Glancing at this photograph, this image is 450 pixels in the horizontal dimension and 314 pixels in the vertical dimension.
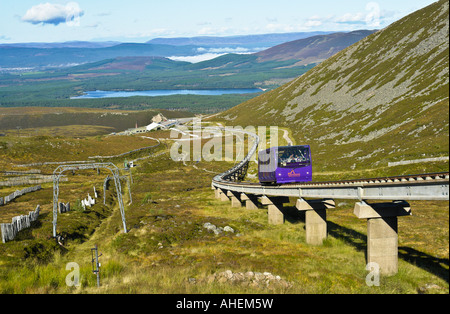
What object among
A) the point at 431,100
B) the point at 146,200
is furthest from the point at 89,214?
the point at 431,100

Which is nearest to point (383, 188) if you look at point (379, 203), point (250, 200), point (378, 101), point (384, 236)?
point (379, 203)

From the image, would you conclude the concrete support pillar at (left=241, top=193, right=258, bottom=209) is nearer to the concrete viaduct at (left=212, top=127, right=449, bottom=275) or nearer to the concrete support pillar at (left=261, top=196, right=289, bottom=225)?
the concrete support pillar at (left=261, top=196, right=289, bottom=225)

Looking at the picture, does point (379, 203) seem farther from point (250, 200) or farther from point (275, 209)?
point (250, 200)

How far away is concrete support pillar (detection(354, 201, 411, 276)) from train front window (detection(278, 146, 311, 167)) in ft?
47.1

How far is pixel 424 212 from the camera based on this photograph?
40.0 meters

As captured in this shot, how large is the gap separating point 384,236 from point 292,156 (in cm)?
1537

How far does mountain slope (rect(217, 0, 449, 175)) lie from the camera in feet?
245

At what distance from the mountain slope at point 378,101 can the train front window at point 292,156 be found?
30316 millimetres

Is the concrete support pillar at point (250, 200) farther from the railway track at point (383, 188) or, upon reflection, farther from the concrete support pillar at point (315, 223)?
the concrete support pillar at point (315, 223)

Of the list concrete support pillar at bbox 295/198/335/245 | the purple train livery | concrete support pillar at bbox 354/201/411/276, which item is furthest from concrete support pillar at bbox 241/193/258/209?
concrete support pillar at bbox 354/201/411/276

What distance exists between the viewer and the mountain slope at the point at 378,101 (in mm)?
74812

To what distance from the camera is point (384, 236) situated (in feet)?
80.7

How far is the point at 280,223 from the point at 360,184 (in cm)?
1774
